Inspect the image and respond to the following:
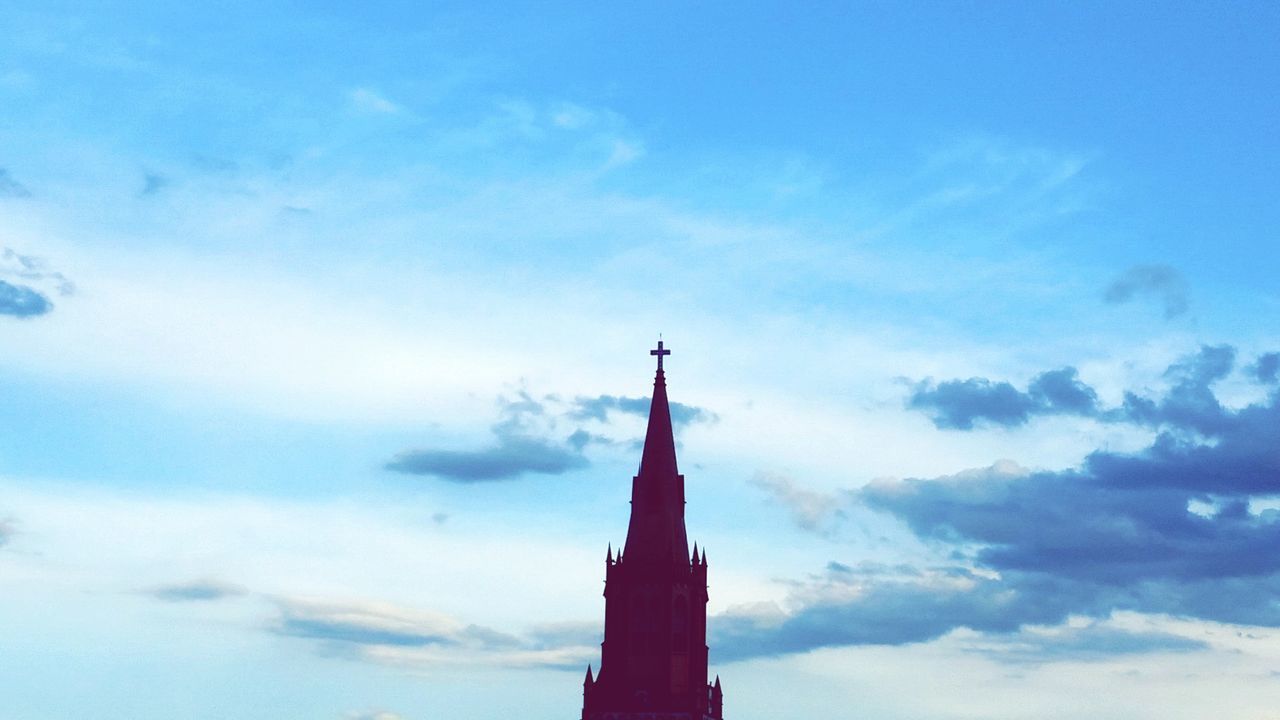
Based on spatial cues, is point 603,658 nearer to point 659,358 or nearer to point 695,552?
point 695,552

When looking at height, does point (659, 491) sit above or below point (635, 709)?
above

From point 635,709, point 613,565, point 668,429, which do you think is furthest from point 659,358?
point 635,709

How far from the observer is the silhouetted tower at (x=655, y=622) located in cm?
15388

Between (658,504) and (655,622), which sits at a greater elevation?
(658,504)

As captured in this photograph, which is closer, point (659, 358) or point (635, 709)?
point (635, 709)

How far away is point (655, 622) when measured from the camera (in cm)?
15525

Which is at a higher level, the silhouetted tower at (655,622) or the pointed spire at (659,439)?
the pointed spire at (659,439)

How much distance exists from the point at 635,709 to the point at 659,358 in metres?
26.8

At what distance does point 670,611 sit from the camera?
15500 centimetres

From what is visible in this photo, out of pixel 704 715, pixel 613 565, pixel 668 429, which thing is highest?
pixel 668 429

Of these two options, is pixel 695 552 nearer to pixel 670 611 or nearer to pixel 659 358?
pixel 670 611

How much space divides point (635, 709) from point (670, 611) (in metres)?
7.25

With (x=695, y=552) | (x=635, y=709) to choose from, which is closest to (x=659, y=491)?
(x=695, y=552)

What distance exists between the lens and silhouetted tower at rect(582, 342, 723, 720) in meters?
154
